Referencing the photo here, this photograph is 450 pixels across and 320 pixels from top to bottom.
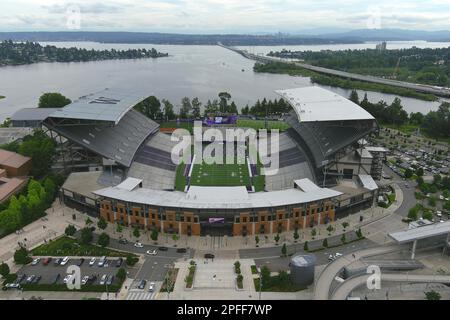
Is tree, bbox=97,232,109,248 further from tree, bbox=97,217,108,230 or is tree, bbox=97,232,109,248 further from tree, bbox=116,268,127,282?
tree, bbox=116,268,127,282

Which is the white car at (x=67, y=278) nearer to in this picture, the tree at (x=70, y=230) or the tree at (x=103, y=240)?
the tree at (x=103, y=240)

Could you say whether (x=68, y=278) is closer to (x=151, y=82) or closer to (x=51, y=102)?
(x=51, y=102)

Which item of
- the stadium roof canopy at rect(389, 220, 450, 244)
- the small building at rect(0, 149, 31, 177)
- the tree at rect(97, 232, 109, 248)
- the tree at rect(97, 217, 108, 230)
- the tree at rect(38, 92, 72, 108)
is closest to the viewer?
the stadium roof canopy at rect(389, 220, 450, 244)

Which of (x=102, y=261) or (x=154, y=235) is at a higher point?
(x=154, y=235)

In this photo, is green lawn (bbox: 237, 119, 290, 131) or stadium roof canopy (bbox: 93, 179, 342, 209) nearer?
stadium roof canopy (bbox: 93, 179, 342, 209)

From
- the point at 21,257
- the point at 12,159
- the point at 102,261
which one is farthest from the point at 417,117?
the point at 21,257

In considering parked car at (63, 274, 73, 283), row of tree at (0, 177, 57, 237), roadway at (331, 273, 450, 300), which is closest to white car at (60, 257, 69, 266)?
parked car at (63, 274, 73, 283)

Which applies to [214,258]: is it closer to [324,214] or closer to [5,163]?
[324,214]

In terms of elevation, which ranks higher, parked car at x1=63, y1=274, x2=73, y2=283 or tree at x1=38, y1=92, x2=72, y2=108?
tree at x1=38, y1=92, x2=72, y2=108

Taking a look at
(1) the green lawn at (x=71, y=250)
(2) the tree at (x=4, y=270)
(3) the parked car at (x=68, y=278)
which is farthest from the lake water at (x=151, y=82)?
(3) the parked car at (x=68, y=278)
